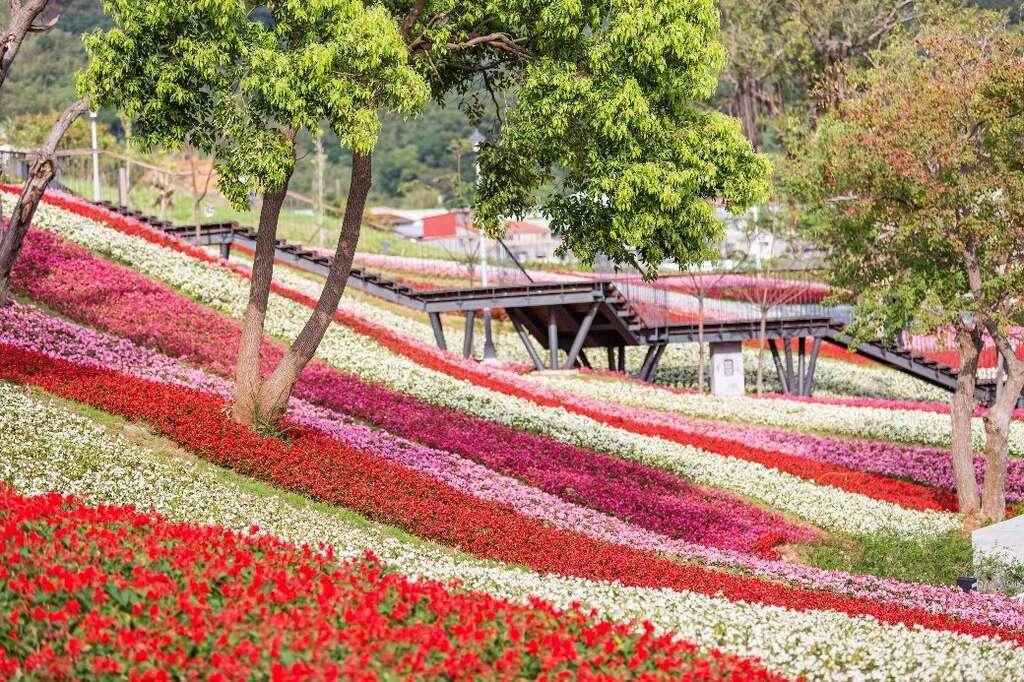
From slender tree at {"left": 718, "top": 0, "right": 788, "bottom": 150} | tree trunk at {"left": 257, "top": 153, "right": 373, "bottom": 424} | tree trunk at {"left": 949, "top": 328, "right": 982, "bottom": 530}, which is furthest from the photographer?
slender tree at {"left": 718, "top": 0, "right": 788, "bottom": 150}

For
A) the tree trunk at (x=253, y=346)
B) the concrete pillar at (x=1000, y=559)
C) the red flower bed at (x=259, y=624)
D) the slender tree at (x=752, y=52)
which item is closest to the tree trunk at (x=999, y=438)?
the concrete pillar at (x=1000, y=559)

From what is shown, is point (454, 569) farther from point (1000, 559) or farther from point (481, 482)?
point (1000, 559)

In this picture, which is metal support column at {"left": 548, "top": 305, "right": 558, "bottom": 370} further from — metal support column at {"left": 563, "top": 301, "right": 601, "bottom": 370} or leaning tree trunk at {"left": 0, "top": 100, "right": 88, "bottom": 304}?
leaning tree trunk at {"left": 0, "top": 100, "right": 88, "bottom": 304}

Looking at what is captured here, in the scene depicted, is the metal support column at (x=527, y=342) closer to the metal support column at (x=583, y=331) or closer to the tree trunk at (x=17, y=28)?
the metal support column at (x=583, y=331)

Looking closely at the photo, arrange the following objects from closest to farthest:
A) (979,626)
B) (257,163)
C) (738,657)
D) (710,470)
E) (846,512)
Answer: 1. (738,657)
2. (979,626)
3. (257,163)
4. (846,512)
5. (710,470)

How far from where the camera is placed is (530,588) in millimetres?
15133

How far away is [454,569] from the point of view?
53.0 ft

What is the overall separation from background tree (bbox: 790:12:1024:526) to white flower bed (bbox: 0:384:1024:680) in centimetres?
1458

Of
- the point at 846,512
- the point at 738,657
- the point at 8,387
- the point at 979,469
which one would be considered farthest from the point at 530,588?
the point at 979,469

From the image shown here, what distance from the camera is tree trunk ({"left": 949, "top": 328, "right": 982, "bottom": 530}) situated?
3048 cm

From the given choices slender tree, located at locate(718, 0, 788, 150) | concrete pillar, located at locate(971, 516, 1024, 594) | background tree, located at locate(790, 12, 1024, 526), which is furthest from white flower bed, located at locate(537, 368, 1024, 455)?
slender tree, located at locate(718, 0, 788, 150)

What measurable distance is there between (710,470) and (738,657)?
1965cm

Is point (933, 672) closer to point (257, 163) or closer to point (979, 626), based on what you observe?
point (979, 626)

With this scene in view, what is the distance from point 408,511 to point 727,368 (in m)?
33.7
